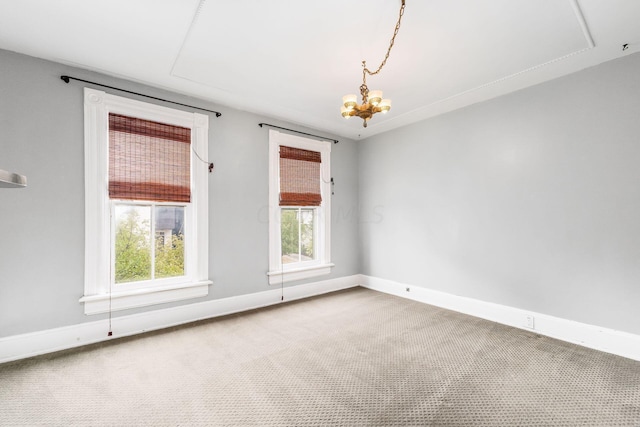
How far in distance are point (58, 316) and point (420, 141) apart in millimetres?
4534

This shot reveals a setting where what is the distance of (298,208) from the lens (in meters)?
4.28

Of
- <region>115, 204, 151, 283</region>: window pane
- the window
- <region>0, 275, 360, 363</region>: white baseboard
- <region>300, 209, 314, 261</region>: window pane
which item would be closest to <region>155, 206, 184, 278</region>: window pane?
<region>115, 204, 151, 283</region>: window pane

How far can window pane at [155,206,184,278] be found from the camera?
3.12 m

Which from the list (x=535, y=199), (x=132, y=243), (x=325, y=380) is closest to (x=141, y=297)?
(x=132, y=243)

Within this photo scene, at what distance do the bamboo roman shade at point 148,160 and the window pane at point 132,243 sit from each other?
0.68ft

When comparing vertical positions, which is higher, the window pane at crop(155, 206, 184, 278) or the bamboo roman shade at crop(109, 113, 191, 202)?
the bamboo roman shade at crop(109, 113, 191, 202)

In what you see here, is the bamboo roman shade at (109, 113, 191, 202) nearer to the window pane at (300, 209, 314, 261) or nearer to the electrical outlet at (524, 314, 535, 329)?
the window pane at (300, 209, 314, 261)

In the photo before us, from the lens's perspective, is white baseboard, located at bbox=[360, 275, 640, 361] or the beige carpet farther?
white baseboard, located at bbox=[360, 275, 640, 361]

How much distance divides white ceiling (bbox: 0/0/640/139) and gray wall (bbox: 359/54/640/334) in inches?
13.8

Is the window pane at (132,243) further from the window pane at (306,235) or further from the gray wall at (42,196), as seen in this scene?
the window pane at (306,235)

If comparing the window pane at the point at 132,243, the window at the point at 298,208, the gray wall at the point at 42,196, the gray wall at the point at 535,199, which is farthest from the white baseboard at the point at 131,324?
the gray wall at the point at 535,199

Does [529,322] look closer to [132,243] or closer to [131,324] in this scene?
[131,324]

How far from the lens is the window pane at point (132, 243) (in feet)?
9.50

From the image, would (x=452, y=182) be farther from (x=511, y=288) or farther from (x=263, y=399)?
(x=263, y=399)
